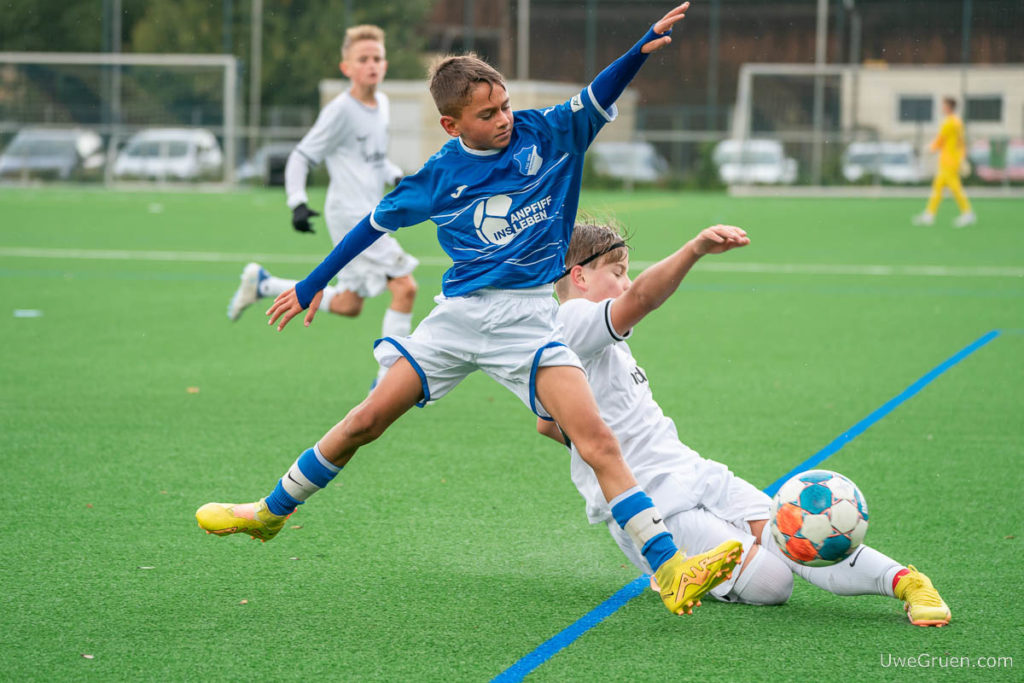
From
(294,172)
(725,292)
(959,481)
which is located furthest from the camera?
(725,292)

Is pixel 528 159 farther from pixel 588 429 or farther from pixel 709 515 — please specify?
pixel 709 515

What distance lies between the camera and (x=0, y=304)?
37.8 feet

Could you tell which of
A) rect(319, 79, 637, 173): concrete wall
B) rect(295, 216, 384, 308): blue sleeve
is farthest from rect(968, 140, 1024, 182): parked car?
rect(295, 216, 384, 308): blue sleeve

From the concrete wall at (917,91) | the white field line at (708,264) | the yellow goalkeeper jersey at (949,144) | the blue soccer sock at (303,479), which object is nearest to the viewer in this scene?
the blue soccer sock at (303,479)

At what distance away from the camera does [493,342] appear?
4.14 meters

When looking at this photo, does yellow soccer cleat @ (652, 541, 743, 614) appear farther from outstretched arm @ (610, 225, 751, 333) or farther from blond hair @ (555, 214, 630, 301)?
blond hair @ (555, 214, 630, 301)

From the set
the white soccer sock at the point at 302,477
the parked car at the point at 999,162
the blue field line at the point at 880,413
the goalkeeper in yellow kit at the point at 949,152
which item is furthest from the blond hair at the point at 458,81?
the parked car at the point at 999,162

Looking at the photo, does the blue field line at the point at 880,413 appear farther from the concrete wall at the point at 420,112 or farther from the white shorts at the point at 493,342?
the concrete wall at the point at 420,112

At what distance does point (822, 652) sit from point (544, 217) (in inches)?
63.8

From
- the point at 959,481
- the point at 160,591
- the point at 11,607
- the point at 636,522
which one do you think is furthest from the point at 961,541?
the point at 11,607

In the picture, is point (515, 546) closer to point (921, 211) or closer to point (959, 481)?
point (959, 481)

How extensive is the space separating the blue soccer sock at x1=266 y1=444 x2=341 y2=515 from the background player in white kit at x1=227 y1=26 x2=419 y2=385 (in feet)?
12.3

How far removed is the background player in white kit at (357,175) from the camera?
8.12 metres

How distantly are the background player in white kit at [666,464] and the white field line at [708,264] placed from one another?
11.1m
